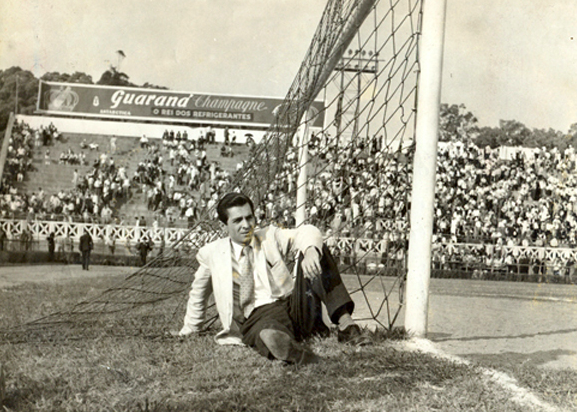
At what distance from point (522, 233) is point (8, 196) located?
1807 centimetres

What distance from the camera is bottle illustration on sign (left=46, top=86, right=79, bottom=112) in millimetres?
34750

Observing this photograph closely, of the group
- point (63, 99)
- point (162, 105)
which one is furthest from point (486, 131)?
point (63, 99)

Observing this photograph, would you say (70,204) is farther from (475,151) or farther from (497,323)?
(497,323)

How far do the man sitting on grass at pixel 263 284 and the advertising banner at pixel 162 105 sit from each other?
31393mm

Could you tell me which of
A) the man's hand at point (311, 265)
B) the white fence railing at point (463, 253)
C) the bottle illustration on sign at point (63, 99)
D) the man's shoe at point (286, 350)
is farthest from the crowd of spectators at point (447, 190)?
the man's shoe at point (286, 350)

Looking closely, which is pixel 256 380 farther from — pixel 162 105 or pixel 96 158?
pixel 162 105

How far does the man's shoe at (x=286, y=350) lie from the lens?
352 cm

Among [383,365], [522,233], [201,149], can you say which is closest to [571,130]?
[522,233]

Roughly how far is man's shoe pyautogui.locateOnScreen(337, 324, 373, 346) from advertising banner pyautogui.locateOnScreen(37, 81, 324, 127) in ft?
104

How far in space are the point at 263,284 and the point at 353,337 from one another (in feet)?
Result: 2.22

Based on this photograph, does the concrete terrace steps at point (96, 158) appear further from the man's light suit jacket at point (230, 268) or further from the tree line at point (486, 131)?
the tree line at point (486, 131)

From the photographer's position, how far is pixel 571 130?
102 feet

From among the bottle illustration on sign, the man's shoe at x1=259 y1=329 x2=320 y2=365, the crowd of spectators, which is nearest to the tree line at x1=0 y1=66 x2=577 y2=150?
the bottle illustration on sign

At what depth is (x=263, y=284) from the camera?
4098 millimetres
